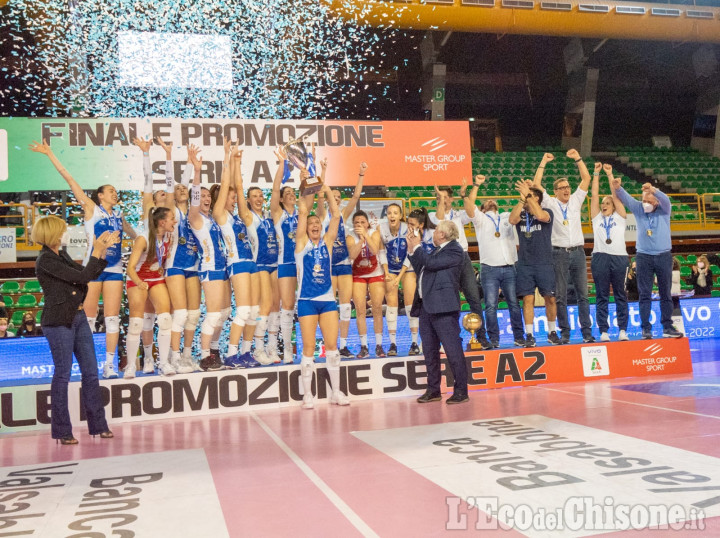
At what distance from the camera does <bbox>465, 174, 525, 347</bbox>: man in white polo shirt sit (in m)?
7.66

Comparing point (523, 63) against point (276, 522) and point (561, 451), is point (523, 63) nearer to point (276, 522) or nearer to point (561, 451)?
point (561, 451)

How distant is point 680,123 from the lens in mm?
24453

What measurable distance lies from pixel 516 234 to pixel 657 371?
2.40 metres

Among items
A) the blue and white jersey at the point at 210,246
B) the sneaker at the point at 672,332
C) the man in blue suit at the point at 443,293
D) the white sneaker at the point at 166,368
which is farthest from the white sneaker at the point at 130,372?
the sneaker at the point at 672,332

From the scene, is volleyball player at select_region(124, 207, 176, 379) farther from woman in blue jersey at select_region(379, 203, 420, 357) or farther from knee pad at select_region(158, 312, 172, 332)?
woman in blue jersey at select_region(379, 203, 420, 357)

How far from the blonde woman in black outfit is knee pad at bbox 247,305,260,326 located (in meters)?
1.86

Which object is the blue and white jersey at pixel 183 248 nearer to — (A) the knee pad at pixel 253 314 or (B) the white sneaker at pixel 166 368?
(A) the knee pad at pixel 253 314

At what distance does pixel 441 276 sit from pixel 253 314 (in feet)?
6.69

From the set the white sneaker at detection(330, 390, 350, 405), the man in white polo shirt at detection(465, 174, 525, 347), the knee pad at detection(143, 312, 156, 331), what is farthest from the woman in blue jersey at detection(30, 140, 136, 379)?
the man in white polo shirt at detection(465, 174, 525, 347)

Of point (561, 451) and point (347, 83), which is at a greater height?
point (347, 83)

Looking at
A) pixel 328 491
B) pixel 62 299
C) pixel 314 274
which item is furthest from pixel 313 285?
pixel 328 491

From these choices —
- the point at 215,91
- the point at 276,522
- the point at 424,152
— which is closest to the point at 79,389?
the point at 276,522

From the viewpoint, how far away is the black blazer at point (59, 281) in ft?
16.4

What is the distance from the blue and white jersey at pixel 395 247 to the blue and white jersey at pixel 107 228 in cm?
294
